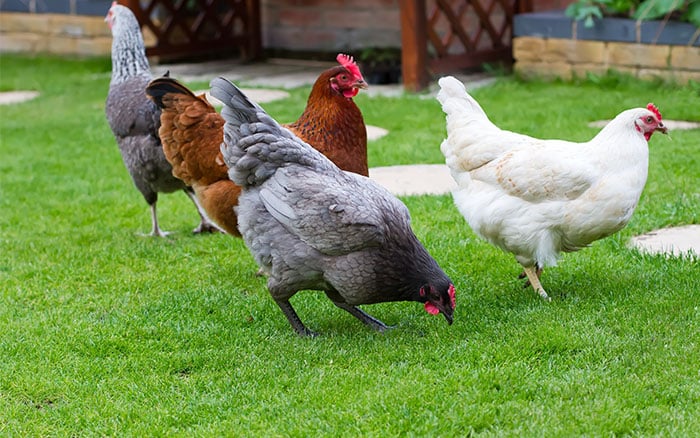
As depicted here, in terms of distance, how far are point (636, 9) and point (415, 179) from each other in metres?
4.30

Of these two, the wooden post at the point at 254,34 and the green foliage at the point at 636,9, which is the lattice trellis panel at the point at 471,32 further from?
the wooden post at the point at 254,34

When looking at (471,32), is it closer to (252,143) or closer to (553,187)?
(553,187)

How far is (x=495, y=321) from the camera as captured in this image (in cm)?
455

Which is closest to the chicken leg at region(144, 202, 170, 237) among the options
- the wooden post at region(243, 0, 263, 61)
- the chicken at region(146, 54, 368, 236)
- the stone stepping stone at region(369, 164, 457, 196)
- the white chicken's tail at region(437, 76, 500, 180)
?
the chicken at region(146, 54, 368, 236)

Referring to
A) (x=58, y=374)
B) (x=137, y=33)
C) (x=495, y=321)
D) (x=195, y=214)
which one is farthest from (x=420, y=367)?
(x=137, y=33)

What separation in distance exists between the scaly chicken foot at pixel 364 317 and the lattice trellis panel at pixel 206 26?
29.9 ft

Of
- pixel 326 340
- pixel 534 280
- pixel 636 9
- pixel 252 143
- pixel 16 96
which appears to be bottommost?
pixel 326 340

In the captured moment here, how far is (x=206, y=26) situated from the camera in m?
14.3

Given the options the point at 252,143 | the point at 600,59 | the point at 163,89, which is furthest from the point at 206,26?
the point at 252,143

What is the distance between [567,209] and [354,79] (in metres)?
1.37

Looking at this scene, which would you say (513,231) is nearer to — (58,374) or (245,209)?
(245,209)

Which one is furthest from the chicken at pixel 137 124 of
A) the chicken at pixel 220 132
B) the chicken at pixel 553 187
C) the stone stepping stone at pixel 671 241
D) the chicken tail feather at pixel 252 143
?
the stone stepping stone at pixel 671 241

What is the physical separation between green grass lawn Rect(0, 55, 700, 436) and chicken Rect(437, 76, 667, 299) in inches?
13.5

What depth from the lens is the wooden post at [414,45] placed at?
33.7ft
